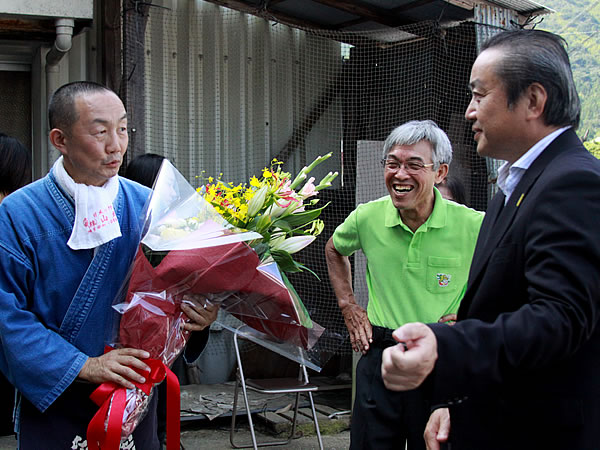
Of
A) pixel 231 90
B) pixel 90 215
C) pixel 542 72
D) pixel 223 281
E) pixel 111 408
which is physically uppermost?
pixel 231 90

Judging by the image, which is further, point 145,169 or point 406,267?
point 145,169

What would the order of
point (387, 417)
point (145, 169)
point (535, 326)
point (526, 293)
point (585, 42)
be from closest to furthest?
point (535, 326), point (526, 293), point (387, 417), point (145, 169), point (585, 42)

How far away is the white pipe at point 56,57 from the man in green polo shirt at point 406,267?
124 inches

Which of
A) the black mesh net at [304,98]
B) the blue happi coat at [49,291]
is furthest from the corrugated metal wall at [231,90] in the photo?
the blue happi coat at [49,291]

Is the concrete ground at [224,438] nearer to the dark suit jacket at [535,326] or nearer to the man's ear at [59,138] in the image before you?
the man's ear at [59,138]

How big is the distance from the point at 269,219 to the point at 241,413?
4154mm

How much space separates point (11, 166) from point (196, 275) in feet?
8.02

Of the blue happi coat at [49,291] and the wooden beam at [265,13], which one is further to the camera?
the wooden beam at [265,13]

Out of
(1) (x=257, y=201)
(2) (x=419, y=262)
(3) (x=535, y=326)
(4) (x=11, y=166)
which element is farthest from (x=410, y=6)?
(3) (x=535, y=326)

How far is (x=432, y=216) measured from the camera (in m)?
3.29

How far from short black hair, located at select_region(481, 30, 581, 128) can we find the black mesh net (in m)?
4.41

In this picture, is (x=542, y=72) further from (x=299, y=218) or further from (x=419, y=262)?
(x=419, y=262)

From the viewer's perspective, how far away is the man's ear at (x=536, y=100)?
1.69 metres

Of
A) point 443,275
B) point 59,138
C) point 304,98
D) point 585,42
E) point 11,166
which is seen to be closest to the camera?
point 59,138
